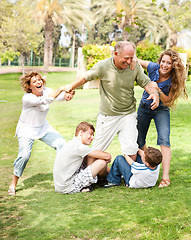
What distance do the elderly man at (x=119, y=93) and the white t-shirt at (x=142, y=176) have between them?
12.7 inches

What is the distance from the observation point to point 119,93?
210 inches

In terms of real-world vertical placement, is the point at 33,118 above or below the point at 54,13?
below

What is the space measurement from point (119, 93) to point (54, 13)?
4195 cm

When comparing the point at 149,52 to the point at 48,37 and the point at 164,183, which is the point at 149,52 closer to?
the point at 164,183

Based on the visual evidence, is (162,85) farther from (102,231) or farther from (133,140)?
(102,231)

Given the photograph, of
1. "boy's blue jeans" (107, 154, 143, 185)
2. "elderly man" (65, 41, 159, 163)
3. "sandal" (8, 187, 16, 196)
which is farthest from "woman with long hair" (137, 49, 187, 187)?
"sandal" (8, 187, 16, 196)

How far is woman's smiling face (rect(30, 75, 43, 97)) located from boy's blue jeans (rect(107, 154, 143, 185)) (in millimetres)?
1519

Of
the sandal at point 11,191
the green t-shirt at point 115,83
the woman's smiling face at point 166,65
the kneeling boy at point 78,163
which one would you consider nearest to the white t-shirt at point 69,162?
the kneeling boy at point 78,163

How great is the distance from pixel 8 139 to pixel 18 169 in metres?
5.59

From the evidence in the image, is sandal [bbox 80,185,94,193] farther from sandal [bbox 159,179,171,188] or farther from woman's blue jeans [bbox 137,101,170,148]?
woman's blue jeans [bbox 137,101,170,148]

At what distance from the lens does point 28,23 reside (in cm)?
4156

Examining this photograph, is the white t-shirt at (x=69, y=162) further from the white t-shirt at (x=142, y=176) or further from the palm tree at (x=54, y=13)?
the palm tree at (x=54, y=13)

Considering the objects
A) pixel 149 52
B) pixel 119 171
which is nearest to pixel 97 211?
pixel 119 171

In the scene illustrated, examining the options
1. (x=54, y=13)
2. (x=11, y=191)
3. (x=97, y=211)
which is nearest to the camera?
(x=97, y=211)
